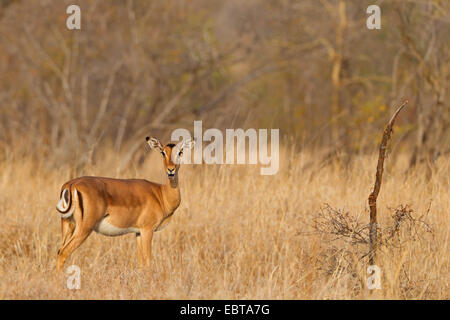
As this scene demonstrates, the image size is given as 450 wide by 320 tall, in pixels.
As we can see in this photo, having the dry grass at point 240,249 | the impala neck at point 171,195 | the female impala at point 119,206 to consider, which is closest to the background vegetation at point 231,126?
the dry grass at point 240,249

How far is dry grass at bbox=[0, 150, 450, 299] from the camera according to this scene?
476cm

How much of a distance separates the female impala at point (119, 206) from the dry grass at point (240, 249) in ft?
1.05

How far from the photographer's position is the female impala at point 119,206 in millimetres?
4637

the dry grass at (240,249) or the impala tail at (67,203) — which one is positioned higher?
the impala tail at (67,203)

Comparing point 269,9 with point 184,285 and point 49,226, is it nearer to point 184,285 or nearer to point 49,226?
point 49,226

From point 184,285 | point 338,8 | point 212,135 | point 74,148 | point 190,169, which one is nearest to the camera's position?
point 184,285

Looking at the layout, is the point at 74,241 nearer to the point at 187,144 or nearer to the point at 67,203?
the point at 67,203

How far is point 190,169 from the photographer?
8.95m

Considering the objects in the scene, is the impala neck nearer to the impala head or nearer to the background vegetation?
the impala head

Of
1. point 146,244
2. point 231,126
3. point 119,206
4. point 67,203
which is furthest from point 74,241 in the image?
point 231,126

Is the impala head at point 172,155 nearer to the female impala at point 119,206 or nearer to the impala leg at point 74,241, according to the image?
the female impala at point 119,206

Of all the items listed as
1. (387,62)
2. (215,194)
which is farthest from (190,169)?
(387,62)

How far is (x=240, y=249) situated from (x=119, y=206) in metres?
1.57
